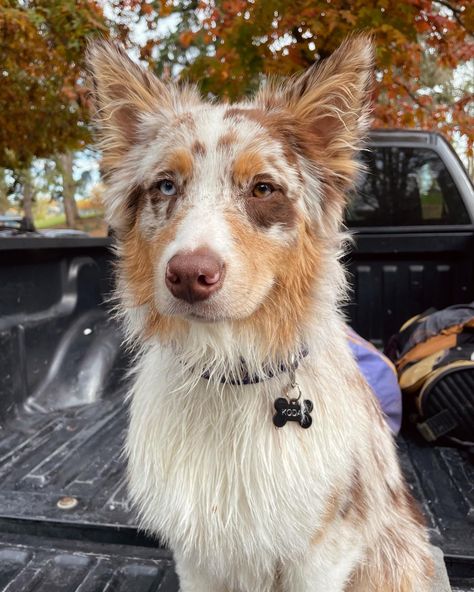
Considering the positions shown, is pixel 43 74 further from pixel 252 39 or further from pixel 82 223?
pixel 82 223

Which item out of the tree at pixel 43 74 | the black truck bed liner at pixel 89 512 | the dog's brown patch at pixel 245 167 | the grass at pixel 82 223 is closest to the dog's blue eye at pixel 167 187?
the dog's brown patch at pixel 245 167

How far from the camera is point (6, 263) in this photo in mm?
3322

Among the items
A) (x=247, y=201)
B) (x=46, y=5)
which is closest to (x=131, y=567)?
(x=247, y=201)

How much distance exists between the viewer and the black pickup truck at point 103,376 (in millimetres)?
2268

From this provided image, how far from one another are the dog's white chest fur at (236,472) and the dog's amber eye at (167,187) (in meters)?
0.70

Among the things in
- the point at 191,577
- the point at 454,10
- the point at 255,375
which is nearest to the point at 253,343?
the point at 255,375

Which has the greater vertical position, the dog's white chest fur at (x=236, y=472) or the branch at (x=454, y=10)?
the branch at (x=454, y=10)

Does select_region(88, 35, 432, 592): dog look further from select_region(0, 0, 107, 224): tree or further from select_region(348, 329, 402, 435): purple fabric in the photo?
select_region(0, 0, 107, 224): tree

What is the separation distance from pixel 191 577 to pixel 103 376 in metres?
2.13

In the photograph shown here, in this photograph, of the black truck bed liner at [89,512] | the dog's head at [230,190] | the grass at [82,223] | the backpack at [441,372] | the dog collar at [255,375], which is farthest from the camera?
the grass at [82,223]

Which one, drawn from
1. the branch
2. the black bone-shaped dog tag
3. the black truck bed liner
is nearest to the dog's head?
the black bone-shaped dog tag

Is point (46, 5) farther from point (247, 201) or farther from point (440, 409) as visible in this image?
point (440, 409)

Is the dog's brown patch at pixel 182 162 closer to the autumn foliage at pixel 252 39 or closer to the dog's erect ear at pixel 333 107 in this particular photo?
the dog's erect ear at pixel 333 107

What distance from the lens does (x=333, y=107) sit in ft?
6.63
